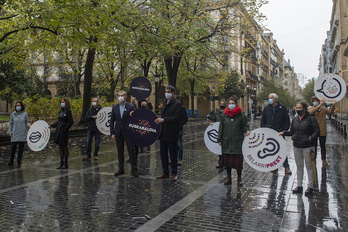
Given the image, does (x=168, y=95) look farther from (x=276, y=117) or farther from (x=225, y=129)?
(x=276, y=117)

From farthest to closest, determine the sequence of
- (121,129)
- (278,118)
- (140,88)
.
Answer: (140,88) → (278,118) → (121,129)

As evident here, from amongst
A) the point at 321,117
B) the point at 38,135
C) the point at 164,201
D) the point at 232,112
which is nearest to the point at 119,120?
the point at 232,112

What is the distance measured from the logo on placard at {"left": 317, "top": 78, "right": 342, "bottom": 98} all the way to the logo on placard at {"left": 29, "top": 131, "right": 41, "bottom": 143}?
775 cm

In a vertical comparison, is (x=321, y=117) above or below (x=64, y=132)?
above

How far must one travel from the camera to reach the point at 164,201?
17.9 feet

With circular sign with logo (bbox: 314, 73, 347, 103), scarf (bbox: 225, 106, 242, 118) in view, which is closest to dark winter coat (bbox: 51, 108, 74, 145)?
scarf (bbox: 225, 106, 242, 118)

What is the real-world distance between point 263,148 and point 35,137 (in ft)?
20.4

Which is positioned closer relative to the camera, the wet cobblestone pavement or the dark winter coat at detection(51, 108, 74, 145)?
the wet cobblestone pavement

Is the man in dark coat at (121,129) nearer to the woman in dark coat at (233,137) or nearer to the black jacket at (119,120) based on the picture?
the black jacket at (119,120)

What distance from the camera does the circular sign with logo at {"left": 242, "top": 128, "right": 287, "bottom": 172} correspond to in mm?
6496

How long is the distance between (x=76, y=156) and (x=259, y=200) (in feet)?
22.8

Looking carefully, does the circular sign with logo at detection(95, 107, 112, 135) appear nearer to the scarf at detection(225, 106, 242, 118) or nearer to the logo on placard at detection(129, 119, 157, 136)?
the logo on placard at detection(129, 119, 157, 136)

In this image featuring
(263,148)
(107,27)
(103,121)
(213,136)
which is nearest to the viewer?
(263,148)

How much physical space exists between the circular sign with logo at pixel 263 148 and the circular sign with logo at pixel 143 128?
74.7 inches
